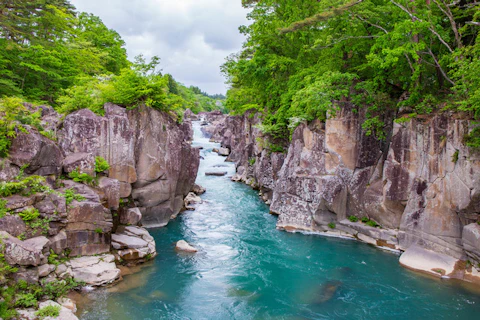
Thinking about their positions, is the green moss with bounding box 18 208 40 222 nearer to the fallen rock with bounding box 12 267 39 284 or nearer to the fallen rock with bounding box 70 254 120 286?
the fallen rock with bounding box 12 267 39 284

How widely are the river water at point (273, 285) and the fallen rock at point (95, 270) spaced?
476 millimetres

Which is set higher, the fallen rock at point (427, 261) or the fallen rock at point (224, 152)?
the fallen rock at point (224, 152)

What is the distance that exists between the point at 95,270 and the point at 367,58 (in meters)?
16.0

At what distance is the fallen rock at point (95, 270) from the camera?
37.0 ft

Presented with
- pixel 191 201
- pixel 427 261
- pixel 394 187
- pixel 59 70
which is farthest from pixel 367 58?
pixel 59 70

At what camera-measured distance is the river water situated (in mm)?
10633

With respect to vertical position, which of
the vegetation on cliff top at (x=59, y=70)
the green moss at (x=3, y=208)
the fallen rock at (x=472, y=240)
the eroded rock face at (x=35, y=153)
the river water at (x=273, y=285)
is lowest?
the river water at (x=273, y=285)

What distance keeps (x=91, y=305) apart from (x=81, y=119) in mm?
8789

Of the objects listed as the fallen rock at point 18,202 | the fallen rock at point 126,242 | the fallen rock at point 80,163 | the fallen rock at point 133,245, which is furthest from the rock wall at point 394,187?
the fallen rock at point 18,202

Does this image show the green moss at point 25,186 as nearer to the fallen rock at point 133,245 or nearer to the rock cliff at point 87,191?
the rock cliff at point 87,191

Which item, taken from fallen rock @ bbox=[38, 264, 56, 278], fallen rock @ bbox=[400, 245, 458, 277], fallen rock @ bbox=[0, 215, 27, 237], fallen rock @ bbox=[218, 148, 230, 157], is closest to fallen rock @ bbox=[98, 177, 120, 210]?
fallen rock @ bbox=[0, 215, 27, 237]

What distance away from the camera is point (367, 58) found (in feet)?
52.7

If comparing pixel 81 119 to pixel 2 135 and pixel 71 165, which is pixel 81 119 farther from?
pixel 2 135

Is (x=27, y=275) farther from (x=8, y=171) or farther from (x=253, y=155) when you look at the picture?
(x=253, y=155)
